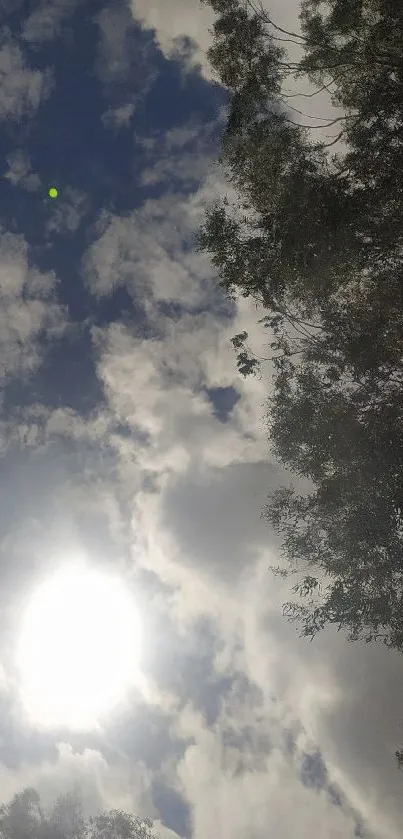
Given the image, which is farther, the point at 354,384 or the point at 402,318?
the point at 354,384

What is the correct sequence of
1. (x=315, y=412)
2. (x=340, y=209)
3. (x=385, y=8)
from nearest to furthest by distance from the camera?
(x=385, y=8), (x=340, y=209), (x=315, y=412)

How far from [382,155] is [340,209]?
6.58ft

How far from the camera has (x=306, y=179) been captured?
56.2ft

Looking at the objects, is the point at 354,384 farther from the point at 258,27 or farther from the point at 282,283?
the point at 258,27

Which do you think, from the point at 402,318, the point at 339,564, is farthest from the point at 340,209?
the point at 339,564

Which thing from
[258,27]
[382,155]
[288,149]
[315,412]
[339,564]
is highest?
[258,27]

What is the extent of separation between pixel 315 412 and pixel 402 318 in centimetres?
425

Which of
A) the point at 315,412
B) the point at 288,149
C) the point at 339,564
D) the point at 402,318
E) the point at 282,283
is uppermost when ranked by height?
A: the point at 288,149

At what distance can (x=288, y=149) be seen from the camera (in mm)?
17891

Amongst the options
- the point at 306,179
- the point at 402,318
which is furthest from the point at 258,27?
the point at 402,318

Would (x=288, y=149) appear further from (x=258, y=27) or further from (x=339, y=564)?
(x=339, y=564)

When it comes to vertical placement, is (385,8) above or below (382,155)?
above

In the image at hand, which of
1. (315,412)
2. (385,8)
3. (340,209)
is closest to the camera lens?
(385,8)

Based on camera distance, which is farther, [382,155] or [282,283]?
[282,283]
